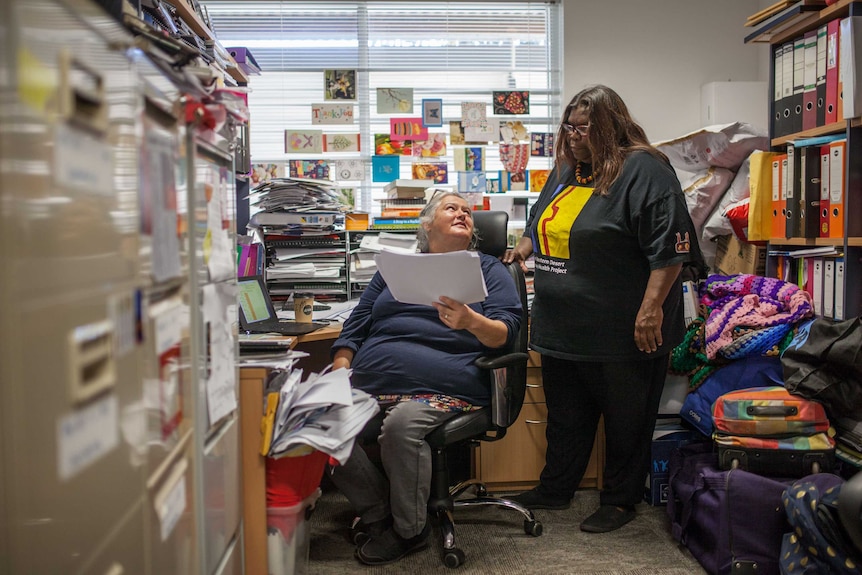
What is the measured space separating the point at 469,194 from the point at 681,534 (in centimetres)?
195

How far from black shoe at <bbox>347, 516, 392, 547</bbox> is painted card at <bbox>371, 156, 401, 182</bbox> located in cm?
181

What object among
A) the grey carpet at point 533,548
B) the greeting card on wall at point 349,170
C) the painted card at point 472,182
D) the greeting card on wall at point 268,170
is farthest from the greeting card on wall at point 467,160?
the grey carpet at point 533,548

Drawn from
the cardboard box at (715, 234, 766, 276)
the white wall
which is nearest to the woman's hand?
the cardboard box at (715, 234, 766, 276)

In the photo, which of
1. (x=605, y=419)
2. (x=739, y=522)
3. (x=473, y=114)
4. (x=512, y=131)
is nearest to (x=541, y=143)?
(x=512, y=131)

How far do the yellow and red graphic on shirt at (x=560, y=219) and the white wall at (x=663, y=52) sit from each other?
150 centimetres

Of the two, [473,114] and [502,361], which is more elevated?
[473,114]

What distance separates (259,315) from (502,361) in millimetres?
856

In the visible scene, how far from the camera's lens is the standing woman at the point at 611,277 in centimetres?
200

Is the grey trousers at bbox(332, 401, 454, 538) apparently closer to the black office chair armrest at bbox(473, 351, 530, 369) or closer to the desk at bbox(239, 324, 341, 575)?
the black office chair armrest at bbox(473, 351, 530, 369)

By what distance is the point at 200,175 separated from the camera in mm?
1045

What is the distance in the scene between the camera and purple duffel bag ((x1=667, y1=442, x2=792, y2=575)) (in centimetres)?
180

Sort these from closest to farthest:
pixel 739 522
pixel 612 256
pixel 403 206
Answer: pixel 739 522, pixel 612 256, pixel 403 206

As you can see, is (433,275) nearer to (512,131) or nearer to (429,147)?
(429,147)

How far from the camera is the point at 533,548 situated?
2.08 meters
